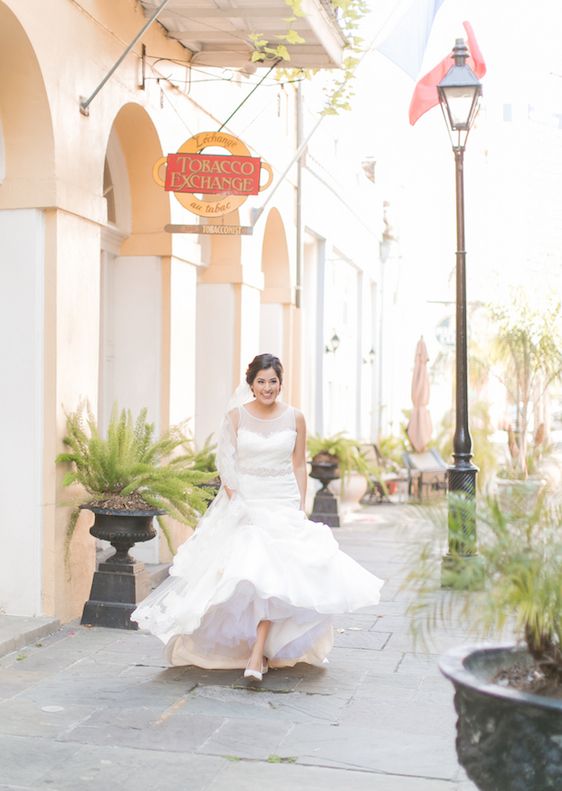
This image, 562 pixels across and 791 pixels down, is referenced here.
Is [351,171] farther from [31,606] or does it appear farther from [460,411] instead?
[31,606]

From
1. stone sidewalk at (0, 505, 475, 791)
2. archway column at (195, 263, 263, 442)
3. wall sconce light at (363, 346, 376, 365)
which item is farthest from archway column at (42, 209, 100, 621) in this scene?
wall sconce light at (363, 346, 376, 365)

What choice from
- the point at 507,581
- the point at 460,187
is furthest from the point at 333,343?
the point at 507,581

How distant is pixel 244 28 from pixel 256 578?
213 inches

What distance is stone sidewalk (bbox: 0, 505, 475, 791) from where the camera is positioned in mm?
4887

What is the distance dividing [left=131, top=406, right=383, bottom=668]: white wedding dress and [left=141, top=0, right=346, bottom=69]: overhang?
3.79 m

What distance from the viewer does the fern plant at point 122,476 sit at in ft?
26.0

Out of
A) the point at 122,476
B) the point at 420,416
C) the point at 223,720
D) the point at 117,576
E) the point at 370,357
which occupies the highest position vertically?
the point at 370,357

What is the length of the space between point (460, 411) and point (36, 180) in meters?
4.39

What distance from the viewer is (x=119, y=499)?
26.1 ft

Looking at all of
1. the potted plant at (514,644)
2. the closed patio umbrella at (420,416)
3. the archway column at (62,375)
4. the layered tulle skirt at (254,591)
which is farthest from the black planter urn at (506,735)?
the closed patio umbrella at (420,416)

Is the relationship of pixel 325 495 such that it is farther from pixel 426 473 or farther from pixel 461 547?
pixel 461 547

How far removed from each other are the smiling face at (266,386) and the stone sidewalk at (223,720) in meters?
1.63

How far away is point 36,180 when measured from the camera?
783 centimetres

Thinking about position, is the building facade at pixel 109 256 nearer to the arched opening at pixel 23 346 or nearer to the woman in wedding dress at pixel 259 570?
the arched opening at pixel 23 346
